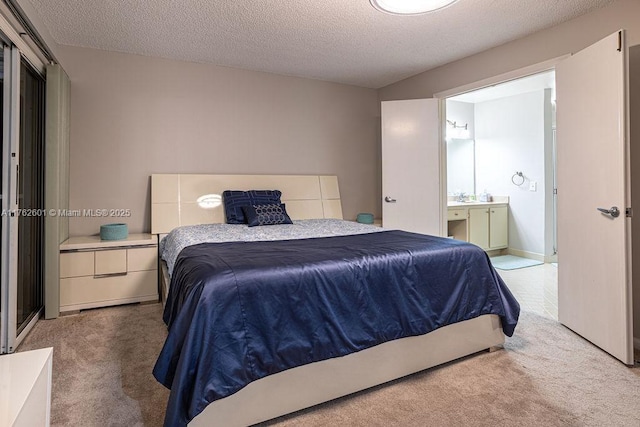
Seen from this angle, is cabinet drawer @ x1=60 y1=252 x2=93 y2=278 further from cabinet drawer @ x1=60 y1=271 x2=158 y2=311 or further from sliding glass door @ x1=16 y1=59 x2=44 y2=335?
sliding glass door @ x1=16 y1=59 x2=44 y2=335

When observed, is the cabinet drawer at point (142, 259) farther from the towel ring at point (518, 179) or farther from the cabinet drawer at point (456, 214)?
the towel ring at point (518, 179)

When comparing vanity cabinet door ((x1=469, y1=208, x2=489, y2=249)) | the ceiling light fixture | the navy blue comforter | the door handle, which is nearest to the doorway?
vanity cabinet door ((x1=469, y1=208, x2=489, y2=249))

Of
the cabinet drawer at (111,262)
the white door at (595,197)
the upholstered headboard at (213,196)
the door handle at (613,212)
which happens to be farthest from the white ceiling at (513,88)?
the cabinet drawer at (111,262)

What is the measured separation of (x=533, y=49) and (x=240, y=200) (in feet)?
10.5

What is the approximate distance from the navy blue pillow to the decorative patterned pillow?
3.3 inches

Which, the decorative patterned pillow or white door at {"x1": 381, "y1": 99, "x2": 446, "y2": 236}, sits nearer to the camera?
the decorative patterned pillow

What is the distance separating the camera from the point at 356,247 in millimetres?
2287

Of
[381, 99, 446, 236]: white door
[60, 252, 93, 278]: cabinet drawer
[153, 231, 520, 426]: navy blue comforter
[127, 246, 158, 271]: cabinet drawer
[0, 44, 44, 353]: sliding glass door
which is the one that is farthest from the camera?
[381, 99, 446, 236]: white door

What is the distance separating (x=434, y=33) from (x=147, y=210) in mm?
3402

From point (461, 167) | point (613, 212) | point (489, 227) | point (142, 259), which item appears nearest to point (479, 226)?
point (489, 227)

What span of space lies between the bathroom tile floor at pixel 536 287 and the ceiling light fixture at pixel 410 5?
269 centimetres

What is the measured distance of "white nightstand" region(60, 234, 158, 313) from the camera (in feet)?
10.5

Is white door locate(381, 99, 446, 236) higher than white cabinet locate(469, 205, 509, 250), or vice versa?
white door locate(381, 99, 446, 236)

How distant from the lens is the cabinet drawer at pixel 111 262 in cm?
329
